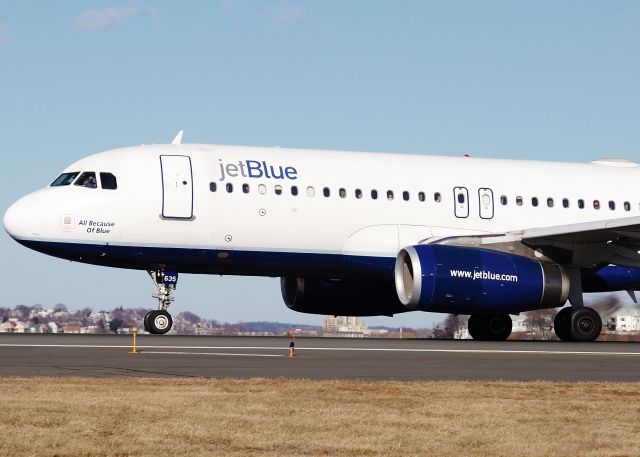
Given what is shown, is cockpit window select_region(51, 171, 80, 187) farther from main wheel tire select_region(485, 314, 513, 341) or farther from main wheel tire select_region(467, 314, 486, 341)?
main wheel tire select_region(485, 314, 513, 341)

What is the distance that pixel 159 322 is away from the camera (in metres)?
24.9

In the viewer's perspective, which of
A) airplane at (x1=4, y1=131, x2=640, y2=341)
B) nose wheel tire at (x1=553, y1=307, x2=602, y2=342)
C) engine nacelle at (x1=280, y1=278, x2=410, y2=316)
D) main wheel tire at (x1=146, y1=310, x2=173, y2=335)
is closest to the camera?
airplane at (x1=4, y1=131, x2=640, y2=341)

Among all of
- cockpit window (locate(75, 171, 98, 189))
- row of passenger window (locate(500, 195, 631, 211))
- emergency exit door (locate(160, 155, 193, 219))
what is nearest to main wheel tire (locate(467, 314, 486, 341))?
row of passenger window (locate(500, 195, 631, 211))

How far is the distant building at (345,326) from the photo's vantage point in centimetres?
3127

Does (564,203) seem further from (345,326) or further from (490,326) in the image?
(345,326)

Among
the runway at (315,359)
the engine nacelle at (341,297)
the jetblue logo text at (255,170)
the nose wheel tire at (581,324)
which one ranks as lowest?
the runway at (315,359)

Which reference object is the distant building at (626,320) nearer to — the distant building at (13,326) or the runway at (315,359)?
the runway at (315,359)

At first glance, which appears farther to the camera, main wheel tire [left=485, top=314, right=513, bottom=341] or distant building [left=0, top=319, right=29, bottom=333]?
distant building [left=0, top=319, right=29, bottom=333]

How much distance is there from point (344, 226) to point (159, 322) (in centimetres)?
481

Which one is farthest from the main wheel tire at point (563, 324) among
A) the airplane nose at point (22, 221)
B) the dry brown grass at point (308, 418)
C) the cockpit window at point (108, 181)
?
the dry brown grass at point (308, 418)

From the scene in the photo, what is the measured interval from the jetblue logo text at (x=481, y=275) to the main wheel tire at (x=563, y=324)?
7.86ft

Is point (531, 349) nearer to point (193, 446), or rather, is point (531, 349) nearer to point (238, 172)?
point (238, 172)

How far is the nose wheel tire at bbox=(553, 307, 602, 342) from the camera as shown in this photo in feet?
85.4

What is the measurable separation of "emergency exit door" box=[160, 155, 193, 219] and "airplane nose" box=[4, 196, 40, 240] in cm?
273
